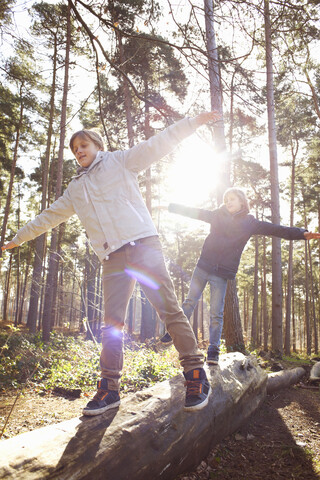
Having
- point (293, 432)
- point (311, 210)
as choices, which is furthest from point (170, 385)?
point (311, 210)

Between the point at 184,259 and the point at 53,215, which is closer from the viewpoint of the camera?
the point at 53,215

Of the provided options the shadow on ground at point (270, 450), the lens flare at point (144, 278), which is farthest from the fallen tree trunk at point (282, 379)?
the lens flare at point (144, 278)

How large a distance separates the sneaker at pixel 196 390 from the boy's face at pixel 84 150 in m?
2.15

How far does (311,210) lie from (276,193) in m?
13.2

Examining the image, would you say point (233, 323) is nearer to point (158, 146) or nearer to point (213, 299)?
point (213, 299)

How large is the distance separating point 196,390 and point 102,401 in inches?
32.3

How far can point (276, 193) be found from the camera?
11.5m

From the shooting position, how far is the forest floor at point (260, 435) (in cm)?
296

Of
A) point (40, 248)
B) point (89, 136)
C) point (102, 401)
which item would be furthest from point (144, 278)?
point (40, 248)

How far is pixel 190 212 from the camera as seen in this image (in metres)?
4.51

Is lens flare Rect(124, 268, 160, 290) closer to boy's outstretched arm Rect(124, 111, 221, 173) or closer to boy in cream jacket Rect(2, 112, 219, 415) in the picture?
boy in cream jacket Rect(2, 112, 219, 415)

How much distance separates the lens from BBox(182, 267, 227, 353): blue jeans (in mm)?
4461

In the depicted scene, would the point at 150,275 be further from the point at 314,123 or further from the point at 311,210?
the point at 311,210

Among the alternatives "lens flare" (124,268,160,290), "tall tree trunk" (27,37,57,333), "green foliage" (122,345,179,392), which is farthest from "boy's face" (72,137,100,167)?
"tall tree trunk" (27,37,57,333)
